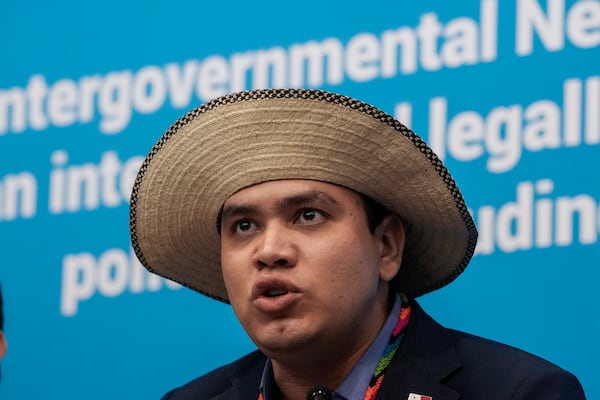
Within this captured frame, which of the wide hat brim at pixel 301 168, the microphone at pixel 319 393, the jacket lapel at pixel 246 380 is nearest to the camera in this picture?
the microphone at pixel 319 393

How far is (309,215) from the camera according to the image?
277cm

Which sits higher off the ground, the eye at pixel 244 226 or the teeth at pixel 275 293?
the eye at pixel 244 226

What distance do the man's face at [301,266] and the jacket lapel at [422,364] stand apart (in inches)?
3.7

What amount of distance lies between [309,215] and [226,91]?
900 millimetres

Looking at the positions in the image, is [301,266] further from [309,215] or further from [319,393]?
[319,393]

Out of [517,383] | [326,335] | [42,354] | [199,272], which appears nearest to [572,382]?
[517,383]

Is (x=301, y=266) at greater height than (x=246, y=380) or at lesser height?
greater

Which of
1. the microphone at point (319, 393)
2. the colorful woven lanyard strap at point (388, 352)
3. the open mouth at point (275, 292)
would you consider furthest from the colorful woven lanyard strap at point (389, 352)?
the open mouth at point (275, 292)

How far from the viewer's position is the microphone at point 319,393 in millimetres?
2648

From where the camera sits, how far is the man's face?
2.70 meters

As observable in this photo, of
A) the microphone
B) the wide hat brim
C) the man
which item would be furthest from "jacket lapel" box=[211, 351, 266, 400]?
the microphone

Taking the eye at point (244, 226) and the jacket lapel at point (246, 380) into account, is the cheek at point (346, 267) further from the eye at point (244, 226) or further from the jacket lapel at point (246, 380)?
the jacket lapel at point (246, 380)

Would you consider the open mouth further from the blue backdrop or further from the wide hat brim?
the blue backdrop

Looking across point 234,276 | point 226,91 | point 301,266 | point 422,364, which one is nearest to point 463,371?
point 422,364
